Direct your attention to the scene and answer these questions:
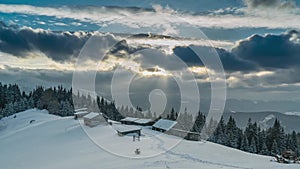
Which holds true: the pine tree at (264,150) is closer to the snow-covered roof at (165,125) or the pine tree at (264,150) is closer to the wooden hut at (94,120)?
the snow-covered roof at (165,125)

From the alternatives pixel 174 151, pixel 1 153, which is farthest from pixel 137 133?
pixel 1 153

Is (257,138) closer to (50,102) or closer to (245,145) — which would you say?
(245,145)

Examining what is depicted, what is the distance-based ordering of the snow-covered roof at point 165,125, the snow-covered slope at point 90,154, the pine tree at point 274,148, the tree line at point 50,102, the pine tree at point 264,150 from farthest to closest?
the tree line at point 50,102, the pine tree at point 274,148, the pine tree at point 264,150, the snow-covered roof at point 165,125, the snow-covered slope at point 90,154

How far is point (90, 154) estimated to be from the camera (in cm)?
4384

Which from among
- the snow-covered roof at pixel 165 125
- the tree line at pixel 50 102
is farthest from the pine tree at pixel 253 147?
the tree line at pixel 50 102

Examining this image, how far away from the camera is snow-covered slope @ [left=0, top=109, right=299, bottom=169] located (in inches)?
1399

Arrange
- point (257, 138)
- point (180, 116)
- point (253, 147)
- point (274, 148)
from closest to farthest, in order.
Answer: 1. point (274, 148)
2. point (253, 147)
3. point (257, 138)
4. point (180, 116)

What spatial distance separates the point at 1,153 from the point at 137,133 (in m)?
23.1

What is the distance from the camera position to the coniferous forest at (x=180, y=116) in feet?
262

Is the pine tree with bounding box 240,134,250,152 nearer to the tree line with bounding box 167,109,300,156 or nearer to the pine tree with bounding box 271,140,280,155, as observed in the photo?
the tree line with bounding box 167,109,300,156

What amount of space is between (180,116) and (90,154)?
65.9 meters

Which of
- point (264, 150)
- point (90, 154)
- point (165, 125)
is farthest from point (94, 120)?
point (264, 150)

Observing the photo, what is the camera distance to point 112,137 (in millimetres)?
55375

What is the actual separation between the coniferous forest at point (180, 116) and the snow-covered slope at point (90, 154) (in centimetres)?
3036
